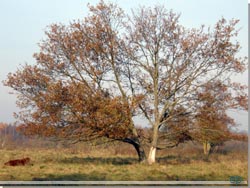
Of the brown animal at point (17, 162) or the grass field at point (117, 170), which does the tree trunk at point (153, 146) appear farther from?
the brown animal at point (17, 162)

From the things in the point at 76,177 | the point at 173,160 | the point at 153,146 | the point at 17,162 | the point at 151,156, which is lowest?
the point at 76,177

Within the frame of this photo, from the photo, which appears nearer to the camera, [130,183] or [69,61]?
[130,183]

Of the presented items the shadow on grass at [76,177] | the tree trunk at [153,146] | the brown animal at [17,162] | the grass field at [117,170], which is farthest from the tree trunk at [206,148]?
the brown animal at [17,162]

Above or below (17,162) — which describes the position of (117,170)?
below

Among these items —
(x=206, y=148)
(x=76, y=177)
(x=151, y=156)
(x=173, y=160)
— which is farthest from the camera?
(x=206, y=148)

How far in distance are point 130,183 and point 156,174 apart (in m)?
1.85

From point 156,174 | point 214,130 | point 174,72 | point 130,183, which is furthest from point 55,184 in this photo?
point 214,130

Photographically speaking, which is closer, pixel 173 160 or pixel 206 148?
pixel 173 160

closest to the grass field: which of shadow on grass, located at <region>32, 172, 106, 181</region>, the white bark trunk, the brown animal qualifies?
shadow on grass, located at <region>32, 172, 106, 181</region>

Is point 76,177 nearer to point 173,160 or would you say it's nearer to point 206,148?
point 173,160

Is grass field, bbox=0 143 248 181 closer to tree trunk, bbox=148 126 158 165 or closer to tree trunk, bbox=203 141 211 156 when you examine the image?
tree trunk, bbox=203 141 211 156

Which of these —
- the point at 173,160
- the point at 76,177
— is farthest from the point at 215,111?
the point at 76,177

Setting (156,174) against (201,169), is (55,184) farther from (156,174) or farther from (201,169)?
(201,169)

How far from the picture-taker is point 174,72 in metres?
16.9
